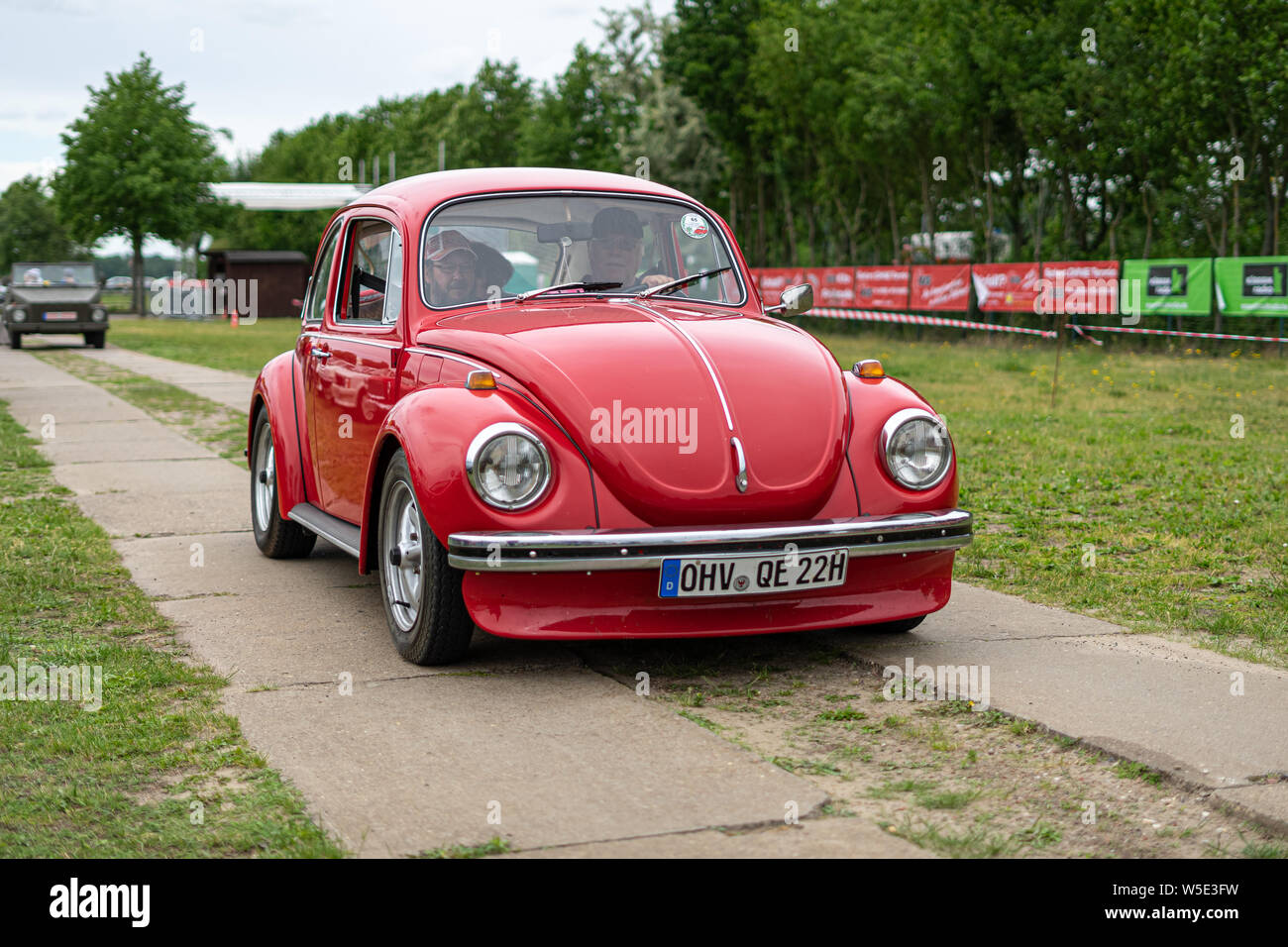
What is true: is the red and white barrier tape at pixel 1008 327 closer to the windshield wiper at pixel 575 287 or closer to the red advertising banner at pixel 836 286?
the red advertising banner at pixel 836 286

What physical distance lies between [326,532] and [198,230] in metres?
49.7

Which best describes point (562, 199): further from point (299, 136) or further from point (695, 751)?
point (299, 136)

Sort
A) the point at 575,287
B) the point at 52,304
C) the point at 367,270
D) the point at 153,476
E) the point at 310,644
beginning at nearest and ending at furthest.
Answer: the point at 310,644
the point at 575,287
the point at 367,270
the point at 153,476
the point at 52,304

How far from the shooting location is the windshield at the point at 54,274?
→ 3038 centimetres

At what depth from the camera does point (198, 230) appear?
172ft

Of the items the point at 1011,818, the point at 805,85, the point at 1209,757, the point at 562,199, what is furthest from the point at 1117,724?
the point at 805,85

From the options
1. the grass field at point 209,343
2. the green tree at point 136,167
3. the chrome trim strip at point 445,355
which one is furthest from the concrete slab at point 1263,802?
the green tree at point 136,167

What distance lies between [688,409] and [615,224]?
158cm

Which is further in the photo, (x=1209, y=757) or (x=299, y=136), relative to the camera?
(x=299, y=136)

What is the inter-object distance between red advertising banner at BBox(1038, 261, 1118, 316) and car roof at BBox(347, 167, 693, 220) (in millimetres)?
19653

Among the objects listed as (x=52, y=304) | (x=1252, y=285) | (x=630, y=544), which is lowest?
(x=630, y=544)

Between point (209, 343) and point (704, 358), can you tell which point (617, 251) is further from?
point (209, 343)

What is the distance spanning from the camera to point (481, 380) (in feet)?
16.0

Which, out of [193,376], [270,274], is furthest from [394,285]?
[270,274]
